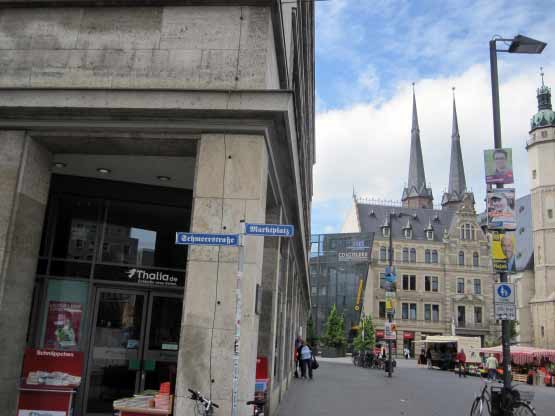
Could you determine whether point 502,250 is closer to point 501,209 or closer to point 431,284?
point 501,209

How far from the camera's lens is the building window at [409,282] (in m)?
78.9

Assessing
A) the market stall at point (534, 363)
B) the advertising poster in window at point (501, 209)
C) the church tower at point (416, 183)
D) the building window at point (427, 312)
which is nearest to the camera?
the advertising poster in window at point (501, 209)

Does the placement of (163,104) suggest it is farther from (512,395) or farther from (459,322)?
(459,322)

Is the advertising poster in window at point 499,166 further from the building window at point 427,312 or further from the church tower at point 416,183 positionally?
the church tower at point 416,183

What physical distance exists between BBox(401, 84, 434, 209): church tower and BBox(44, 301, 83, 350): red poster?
327 ft

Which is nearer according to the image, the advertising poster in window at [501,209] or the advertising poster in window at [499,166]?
the advertising poster in window at [501,209]

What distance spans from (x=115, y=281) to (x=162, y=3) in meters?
5.27

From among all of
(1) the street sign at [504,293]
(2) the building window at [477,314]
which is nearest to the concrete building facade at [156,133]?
(1) the street sign at [504,293]

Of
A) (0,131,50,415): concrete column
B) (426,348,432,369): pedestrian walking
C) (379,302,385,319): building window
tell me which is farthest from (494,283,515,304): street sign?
(379,302,385,319): building window

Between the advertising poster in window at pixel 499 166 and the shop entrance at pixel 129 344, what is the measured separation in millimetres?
6679

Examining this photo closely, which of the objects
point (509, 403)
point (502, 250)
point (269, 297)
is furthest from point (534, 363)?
point (269, 297)

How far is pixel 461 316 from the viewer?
77.9m

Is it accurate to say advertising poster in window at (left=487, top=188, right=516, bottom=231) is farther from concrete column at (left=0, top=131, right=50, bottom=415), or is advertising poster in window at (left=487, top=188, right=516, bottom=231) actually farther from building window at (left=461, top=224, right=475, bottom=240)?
building window at (left=461, top=224, right=475, bottom=240)

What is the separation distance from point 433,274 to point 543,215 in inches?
662
